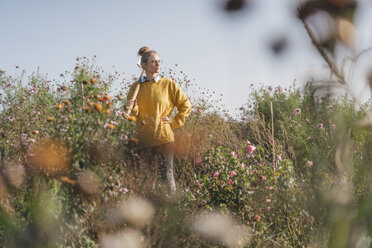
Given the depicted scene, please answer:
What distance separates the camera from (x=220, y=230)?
91.4 inches

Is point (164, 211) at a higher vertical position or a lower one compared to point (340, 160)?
lower

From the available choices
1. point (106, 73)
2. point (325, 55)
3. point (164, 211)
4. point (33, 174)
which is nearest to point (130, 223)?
point (164, 211)

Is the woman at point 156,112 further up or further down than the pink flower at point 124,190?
further up

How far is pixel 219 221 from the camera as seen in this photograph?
2436 millimetres

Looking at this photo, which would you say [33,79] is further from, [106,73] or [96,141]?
[96,141]

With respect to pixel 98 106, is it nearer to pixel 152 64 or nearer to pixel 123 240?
pixel 123 240

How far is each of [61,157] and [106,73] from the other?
6472 millimetres

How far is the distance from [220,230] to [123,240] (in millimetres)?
662

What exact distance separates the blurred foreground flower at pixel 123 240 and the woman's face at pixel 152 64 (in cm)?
195

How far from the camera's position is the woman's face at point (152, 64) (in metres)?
3.60

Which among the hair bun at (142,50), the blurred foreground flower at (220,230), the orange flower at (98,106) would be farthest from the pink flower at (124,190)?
the hair bun at (142,50)

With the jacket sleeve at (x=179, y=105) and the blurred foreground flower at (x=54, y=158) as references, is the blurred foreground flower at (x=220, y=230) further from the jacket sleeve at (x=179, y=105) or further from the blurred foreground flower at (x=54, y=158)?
the jacket sleeve at (x=179, y=105)

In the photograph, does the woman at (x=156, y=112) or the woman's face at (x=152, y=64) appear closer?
the woman at (x=156, y=112)

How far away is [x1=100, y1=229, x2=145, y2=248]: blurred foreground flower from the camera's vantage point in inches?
78.2
